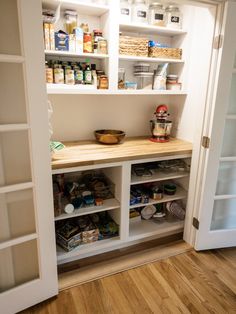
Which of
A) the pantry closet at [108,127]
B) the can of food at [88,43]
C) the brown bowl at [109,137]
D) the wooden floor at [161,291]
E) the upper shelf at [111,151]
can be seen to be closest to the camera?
the pantry closet at [108,127]

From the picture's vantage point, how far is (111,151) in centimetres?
183

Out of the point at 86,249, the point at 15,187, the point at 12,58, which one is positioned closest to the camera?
the point at 12,58

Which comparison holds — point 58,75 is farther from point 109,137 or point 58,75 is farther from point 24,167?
point 24,167

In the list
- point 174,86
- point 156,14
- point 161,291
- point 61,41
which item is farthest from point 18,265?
point 156,14

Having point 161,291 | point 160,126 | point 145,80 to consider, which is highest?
point 145,80

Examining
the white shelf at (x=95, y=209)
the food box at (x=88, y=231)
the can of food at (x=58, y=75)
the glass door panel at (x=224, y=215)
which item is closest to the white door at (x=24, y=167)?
the white shelf at (x=95, y=209)

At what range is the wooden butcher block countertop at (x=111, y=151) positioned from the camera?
162 centimetres

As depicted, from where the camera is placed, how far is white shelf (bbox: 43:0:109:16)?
5.31 feet

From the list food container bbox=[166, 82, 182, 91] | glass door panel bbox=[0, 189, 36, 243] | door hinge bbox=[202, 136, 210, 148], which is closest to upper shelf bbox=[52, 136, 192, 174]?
door hinge bbox=[202, 136, 210, 148]

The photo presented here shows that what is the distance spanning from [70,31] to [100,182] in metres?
1.20

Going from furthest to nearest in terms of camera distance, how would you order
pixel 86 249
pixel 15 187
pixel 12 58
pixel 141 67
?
pixel 141 67, pixel 86 249, pixel 15 187, pixel 12 58

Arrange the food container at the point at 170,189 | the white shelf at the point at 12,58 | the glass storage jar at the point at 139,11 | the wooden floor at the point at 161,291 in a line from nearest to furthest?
the white shelf at the point at 12,58 < the wooden floor at the point at 161,291 < the glass storage jar at the point at 139,11 < the food container at the point at 170,189

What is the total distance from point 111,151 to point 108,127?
0.45m

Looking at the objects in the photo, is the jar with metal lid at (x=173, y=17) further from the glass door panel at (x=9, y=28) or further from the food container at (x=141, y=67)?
the glass door panel at (x=9, y=28)
